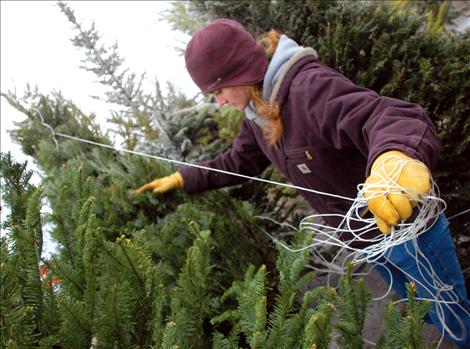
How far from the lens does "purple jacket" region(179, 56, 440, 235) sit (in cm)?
135

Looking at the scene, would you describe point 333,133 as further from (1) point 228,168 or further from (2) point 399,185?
(1) point 228,168

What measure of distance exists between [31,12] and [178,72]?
11.8 feet

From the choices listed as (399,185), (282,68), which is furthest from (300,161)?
(399,185)

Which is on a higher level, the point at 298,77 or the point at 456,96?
the point at 298,77

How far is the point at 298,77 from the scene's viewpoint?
1754 millimetres

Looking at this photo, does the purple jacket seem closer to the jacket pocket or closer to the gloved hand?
the jacket pocket

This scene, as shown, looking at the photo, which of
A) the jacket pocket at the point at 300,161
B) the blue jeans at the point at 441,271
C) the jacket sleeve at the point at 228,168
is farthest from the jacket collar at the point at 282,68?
the blue jeans at the point at 441,271

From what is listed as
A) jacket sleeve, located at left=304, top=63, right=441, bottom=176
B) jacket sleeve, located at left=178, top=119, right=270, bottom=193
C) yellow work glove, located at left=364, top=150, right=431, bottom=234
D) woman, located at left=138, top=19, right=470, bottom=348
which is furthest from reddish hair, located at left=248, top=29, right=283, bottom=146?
yellow work glove, located at left=364, top=150, right=431, bottom=234

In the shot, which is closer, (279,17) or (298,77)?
(298,77)

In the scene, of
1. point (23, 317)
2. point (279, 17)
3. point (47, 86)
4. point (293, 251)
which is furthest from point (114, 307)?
point (47, 86)

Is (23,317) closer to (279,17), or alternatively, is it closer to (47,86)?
(279,17)

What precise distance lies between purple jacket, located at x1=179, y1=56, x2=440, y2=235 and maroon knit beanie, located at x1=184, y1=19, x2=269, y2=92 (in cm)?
18

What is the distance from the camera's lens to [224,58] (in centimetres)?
184

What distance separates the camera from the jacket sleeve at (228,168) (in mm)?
2449
